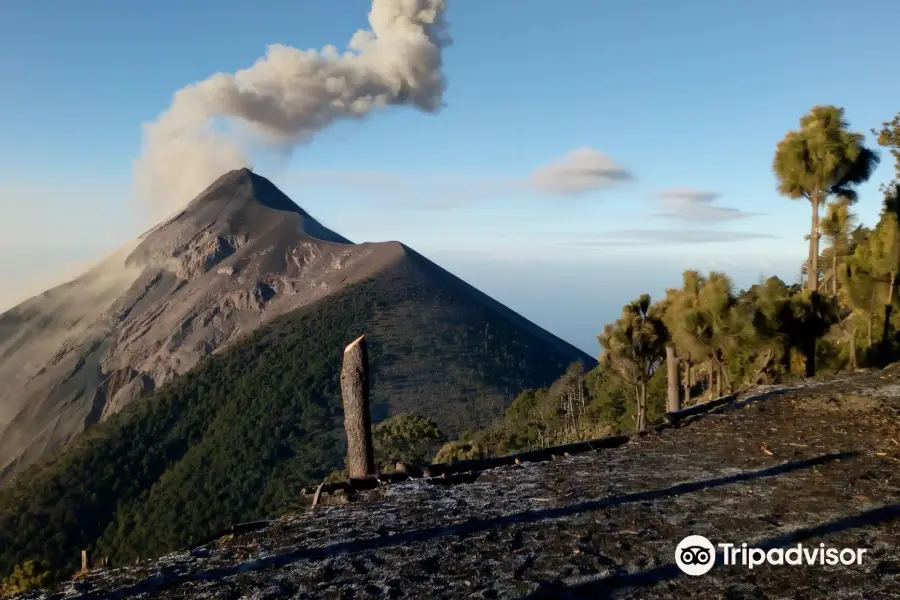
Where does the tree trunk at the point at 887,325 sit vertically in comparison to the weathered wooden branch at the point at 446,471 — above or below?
above

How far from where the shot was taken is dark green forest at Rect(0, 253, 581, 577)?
7394cm

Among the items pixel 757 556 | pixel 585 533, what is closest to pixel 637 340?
pixel 585 533

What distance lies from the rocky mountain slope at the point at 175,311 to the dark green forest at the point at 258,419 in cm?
169

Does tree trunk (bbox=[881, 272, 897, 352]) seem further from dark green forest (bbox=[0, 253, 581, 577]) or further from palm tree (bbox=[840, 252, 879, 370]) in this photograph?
dark green forest (bbox=[0, 253, 581, 577])

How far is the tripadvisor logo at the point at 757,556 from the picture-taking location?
227 inches

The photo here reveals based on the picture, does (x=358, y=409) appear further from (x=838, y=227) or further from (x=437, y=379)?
(x=437, y=379)

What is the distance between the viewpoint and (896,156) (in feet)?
88.6

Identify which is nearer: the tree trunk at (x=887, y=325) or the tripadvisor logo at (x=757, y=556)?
the tripadvisor logo at (x=757, y=556)

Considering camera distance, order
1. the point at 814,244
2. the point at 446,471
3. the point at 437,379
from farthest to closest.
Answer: the point at 437,379 → the point at 814,244 → the point at 446,471

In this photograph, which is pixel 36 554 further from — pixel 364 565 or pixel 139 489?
pixel 364 565

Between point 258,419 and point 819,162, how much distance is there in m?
79.7

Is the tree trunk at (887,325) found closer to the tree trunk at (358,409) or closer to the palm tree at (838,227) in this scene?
the palm tree at (838,227)

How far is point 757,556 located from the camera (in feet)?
19.5

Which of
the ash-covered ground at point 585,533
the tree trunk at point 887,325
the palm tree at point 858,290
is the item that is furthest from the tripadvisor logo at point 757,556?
the tree trunk at point 887,325
